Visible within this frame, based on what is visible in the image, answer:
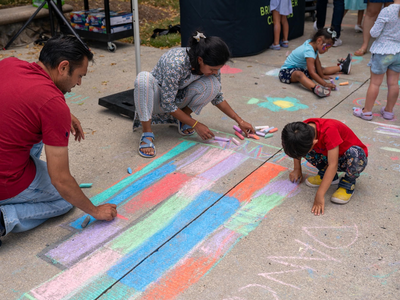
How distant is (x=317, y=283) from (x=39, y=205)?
160 cm

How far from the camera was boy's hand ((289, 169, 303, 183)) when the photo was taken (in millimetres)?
2791

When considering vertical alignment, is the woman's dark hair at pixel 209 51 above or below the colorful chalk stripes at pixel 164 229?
above

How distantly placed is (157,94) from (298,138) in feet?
4.55

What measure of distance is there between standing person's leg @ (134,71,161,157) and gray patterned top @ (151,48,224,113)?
83 millimetres

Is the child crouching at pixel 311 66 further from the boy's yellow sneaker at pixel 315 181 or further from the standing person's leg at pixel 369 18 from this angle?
the boy's yellow sneaker at pixel 315 181

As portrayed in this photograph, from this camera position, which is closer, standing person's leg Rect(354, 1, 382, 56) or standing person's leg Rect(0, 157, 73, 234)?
standing person's leg Rect(0, 157, 73, 234)

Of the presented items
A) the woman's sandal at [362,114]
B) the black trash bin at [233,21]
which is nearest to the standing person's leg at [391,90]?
the woman's sandal at [362,114]

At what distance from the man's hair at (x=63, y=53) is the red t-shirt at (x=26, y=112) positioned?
0.07 metres

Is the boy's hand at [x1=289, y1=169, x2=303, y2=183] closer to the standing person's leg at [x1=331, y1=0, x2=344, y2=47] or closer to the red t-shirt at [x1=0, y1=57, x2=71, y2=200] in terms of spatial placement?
the red t-shirt at [x1=0, y1=57, x2=71, y2=200]

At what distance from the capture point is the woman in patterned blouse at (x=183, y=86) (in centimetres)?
289

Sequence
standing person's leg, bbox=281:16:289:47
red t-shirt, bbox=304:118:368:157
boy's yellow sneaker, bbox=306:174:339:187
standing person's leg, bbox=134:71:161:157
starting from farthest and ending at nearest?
standing person's leg, bbox=281:16:289:47
standing person's leg, bbox=134:71:161:157
boy's yellow sneaker, bbox=306:174:339:187
red t-shirt, bbox=304:118:368:157

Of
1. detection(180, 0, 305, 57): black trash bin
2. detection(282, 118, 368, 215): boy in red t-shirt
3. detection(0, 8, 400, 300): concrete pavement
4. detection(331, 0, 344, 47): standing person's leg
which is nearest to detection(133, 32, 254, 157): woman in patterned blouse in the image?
detection(0, 8, 400, 300): concrete pavement

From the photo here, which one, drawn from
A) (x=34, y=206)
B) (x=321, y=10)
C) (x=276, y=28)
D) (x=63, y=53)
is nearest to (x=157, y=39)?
(x=276, y=28)

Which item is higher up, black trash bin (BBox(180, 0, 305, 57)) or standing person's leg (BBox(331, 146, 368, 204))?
black trash bin (BBox(180, 0, 305, 57))
